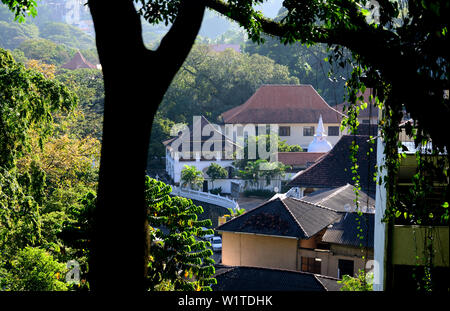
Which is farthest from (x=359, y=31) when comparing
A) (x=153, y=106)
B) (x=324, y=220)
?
(x=324, y=220)

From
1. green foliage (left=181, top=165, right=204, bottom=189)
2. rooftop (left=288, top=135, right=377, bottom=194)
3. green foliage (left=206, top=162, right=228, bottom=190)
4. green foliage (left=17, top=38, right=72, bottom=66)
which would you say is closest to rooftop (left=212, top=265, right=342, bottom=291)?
rooftop (left=288, top=135, right=377, bottom=194)

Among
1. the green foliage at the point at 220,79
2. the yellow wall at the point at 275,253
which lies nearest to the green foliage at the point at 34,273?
the yellow wall at the point at 275,253

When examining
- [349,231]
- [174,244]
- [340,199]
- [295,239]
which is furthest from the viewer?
[340,199]

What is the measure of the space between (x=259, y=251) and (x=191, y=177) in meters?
15.6

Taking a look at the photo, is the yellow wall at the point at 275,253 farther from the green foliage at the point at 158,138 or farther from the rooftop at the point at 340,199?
the green foliage at the point at 158,138

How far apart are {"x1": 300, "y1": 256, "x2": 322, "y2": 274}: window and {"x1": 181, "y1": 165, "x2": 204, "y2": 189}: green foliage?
644 inches

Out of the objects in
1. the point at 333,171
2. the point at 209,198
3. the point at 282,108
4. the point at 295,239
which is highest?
the point at 282,108

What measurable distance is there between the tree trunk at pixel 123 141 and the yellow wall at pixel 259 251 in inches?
545

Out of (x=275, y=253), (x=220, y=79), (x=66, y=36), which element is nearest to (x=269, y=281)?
(x=275, y=253)

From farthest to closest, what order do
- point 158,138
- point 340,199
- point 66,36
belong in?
1. point 66,36
2. point 158,138
3. point 340,199

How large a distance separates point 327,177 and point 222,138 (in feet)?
44.1

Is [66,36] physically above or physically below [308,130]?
above

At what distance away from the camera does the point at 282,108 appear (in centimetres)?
4544

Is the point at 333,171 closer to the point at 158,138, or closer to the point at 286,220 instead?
the point at 286,220
